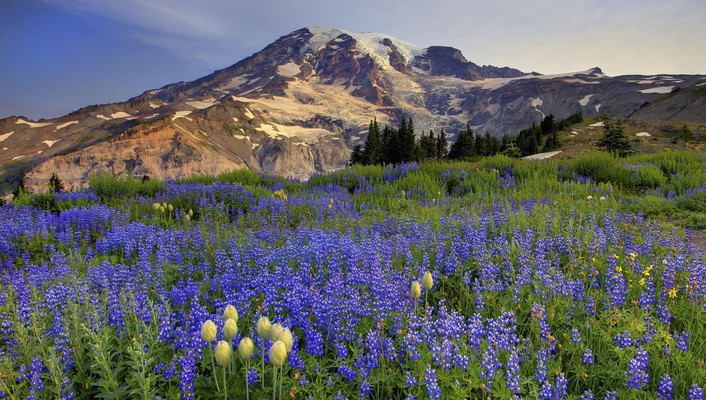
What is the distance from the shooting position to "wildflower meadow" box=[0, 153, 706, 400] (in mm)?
2314

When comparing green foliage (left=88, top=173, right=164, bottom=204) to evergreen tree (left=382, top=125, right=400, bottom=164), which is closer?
green foliage (left=88, top=173, right=164, bottom=204)

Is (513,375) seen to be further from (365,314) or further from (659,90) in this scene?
(659,90)

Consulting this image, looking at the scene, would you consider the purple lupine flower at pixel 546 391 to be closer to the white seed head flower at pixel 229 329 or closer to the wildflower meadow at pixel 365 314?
the wildflower meadow at pixel 365 314

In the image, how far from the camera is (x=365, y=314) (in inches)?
113

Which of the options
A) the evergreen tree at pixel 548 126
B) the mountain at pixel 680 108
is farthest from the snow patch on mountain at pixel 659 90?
the evergreen tree at pixel 548 126

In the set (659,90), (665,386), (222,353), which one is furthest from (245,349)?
(659,90)

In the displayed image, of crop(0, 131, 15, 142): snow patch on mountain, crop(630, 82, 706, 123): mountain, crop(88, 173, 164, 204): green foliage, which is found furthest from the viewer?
crop(0, 131, 15, 142): snow patch on mountain

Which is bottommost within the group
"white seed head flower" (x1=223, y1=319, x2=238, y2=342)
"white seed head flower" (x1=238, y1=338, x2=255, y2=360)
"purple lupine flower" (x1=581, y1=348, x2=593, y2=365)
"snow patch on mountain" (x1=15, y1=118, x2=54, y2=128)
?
"purple lupine flower" (x1=581, y1=348, x2=593, y2=365)

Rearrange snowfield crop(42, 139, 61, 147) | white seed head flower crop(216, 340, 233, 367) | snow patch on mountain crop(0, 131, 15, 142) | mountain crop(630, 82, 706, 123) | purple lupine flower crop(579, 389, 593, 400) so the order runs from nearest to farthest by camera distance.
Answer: white seed head flower crop(216, 340, 233, 367), purple lupine flower crop(579, 389, 593, 400), mountain crop(630, 82, 706, 123), snow patch on mountain crop(0, 131, 15, 142), snowfield crop(42, 139, 61, 147)

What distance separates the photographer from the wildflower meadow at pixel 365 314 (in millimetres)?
2314

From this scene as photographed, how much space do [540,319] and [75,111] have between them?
21092 centimetres

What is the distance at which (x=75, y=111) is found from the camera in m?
171

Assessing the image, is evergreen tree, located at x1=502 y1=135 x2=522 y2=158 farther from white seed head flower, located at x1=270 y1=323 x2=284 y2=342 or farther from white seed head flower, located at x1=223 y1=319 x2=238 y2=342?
white seed head flower, located at x1=223 y1=319 x2=238 y2=342

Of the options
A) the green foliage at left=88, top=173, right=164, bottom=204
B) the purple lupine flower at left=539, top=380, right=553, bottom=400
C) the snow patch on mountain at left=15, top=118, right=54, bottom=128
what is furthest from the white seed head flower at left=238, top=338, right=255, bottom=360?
the snow patch on mountain at left=15, top=118, right=54, bottom=128
